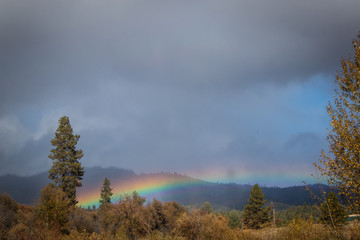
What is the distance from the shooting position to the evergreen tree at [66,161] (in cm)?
4338

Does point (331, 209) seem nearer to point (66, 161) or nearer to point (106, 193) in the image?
point (66, 161)

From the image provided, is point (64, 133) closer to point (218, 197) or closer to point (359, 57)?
point (359, 57)

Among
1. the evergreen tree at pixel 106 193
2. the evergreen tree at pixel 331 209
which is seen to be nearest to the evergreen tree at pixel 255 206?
the evergreen tree at pixel 106 193

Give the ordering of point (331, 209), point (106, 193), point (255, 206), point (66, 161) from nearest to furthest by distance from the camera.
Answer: point (331, 209) < point (66, 161) < point (255, 206) < point (106, 193)

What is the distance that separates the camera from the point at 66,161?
147ft

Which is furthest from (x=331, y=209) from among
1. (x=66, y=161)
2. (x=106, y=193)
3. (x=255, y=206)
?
(x=106, y=193)

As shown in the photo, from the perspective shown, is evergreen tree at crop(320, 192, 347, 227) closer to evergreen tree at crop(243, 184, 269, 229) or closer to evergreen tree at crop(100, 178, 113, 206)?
evergreen tree at crop(243, 184, 269, 229)

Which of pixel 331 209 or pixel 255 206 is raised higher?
pixel 331 209

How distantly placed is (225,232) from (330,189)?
5.24m

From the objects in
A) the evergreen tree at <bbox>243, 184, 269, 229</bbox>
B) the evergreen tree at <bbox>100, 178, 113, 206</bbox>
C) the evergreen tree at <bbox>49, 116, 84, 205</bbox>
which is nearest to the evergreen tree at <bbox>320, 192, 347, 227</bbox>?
the evergreen tree at <bbox>49, 116, 84, 205</bbox>

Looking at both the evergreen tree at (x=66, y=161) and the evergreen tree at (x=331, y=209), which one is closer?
the evergreen tree at (x=331, y=209)

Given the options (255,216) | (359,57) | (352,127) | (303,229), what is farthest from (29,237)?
(255,216)

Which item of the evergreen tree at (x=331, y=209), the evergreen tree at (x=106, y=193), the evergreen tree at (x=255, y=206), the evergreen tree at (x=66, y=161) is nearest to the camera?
the evergreen tree at (x=331, y=209)

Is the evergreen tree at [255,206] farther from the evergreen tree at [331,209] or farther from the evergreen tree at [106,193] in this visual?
the evergreen tree at [331,209]
